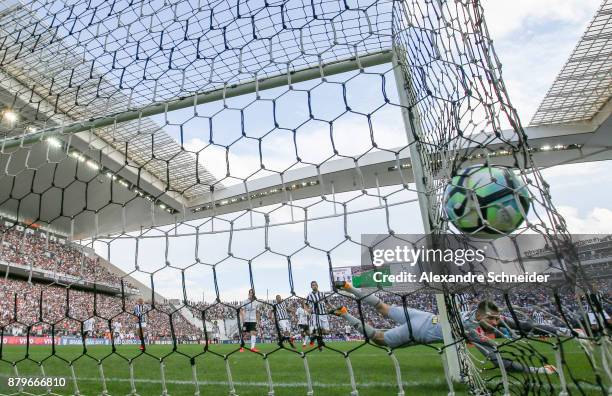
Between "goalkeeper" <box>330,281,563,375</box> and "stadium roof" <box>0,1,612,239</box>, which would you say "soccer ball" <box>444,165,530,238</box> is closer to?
"stadium roof" <box>0,1,612,239</box>

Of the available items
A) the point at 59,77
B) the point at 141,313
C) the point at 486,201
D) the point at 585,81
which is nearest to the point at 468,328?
the point at 486,201

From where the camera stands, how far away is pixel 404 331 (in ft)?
10.9

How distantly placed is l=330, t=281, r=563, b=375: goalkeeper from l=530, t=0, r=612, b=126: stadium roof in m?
12.0

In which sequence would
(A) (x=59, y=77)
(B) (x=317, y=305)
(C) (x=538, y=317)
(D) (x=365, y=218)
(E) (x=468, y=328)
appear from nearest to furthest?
(C) (x=538, y=317) < (B) (x=317, y=305) < (E) (x=468, y=328) < (D) (x=365, y=218) < (A) (x=59, y=77)

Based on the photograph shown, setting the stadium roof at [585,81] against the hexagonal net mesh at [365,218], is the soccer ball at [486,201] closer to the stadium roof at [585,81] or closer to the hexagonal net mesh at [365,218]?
the hexagonal net mesh at [365,218]

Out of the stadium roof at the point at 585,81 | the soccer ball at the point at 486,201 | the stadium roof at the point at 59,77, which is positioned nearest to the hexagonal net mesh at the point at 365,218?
the soccer ball at the point at 486,201

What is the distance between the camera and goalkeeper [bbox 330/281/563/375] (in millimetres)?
1795

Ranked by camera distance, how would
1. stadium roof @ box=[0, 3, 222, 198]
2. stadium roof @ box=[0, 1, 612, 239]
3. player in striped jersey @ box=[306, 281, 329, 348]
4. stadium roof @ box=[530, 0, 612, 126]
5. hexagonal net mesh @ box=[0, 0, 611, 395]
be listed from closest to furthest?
hexagonal net mesh @ box=[0, 0, 611, 395] → player in striped jersey @ box=[306, 281, 329, 348] → stadium roof @ box=[0, 1, 612, 239] → stadium roof @ box=[0, 3, 222, 198] → stadium roof @ box=[530, 0, 612, 126]

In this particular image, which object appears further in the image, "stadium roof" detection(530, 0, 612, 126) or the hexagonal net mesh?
"stadium roof" detection(530, 0, 612, 126)

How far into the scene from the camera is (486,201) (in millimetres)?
1975

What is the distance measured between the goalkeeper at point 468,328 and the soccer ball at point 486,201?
0.42 meters

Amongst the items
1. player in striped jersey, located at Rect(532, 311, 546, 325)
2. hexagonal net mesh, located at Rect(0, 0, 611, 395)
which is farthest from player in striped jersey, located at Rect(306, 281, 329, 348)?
player in striped jersey, located at Rect(532, 311, 546, 325)

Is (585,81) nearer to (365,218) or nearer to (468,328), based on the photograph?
(365,218)

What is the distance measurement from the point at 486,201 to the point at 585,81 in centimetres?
1552
